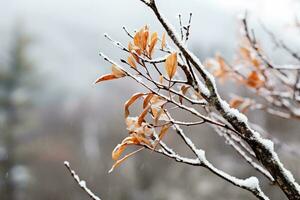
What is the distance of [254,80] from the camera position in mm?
1773

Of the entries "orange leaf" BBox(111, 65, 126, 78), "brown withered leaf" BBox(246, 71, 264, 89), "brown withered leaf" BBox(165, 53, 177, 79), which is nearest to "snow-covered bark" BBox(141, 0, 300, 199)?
"brown withered leaf" BBox(165, 53, 177, 79)

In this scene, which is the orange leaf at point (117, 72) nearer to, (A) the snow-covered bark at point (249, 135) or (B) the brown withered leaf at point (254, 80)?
(A) the snow-covered bark at point (249, 135)

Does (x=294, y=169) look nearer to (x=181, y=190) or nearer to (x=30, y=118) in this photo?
(x=181, y=190)

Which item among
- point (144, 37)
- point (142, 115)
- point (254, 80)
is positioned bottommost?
point (142, 115)

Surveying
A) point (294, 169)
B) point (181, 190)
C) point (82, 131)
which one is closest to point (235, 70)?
point (294, 169)

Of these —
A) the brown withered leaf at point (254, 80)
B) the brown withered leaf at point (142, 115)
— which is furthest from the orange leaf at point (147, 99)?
the brown withered leaf at point (254, 80)

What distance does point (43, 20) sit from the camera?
27.3 metres

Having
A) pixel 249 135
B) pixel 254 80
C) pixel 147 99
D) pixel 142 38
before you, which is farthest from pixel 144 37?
pixel 254 80

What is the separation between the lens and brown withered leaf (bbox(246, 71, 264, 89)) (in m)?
1.76

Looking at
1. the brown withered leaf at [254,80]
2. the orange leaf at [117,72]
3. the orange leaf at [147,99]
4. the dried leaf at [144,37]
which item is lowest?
the orange leaf at [147,99]

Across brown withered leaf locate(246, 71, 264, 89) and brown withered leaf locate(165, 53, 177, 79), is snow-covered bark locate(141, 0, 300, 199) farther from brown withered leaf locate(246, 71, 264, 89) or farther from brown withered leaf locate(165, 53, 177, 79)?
brown withered leaf locate(246, 71, 264, 89)

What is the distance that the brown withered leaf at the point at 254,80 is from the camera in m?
1.76

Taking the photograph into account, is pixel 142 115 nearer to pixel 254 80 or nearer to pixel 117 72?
pixel 117 72

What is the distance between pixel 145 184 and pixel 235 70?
1190 centimetres
